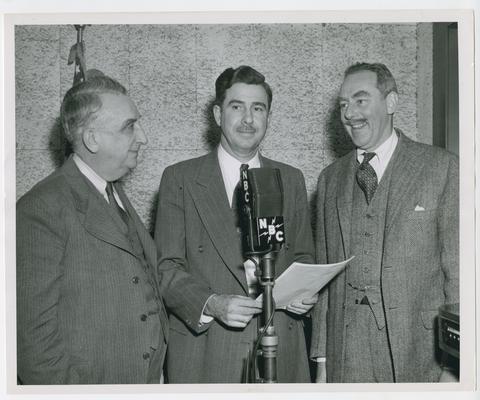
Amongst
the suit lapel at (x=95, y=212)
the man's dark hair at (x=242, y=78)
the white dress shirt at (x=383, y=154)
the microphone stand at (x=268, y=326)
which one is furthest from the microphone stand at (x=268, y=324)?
the man's dark hair at (x=242, y=78)

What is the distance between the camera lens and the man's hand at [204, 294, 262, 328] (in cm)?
180

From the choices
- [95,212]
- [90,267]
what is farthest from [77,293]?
[95,212]

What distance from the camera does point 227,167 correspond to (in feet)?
6.72

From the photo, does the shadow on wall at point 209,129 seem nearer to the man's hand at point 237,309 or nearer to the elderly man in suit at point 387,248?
the elderly man in suit at point 387,248

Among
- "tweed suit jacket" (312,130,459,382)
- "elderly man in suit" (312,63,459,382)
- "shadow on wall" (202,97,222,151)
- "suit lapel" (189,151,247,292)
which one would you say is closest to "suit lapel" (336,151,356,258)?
"elderly man in suit" (312,63,459,382)

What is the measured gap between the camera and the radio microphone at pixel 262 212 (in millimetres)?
1393

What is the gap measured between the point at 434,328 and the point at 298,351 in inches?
18.0

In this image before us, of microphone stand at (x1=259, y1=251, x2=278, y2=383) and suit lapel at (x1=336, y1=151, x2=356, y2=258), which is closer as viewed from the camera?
microphone stand at (x1=259, y1=251, x2=278, y2=383)

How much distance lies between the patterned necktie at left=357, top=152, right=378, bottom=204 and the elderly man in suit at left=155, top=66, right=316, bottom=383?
0.22 metres

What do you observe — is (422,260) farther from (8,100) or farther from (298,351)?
(8,100)

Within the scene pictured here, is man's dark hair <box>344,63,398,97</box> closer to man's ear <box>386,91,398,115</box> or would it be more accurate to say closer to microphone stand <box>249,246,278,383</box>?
man's ear <box>386,91,398,115</box>

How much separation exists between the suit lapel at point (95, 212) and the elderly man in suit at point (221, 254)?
25 cm

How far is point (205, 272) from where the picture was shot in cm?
194

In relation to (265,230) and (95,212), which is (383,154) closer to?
(265,230)
